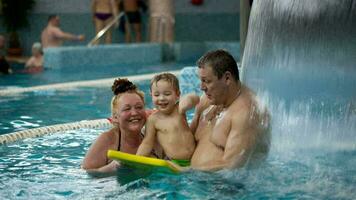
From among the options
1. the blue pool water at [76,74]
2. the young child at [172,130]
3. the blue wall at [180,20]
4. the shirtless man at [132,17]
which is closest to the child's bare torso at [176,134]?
the young child at [172,130]

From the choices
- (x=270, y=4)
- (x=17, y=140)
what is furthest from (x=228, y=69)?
(x=17, y=140)

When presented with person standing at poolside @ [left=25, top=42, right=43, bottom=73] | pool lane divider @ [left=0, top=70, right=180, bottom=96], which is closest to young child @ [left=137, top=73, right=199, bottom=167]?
pool lane divider @ [left=0, top=70, right=180, bottom=96]

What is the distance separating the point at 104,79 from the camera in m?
12.3

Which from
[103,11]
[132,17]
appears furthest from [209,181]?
[132,17]

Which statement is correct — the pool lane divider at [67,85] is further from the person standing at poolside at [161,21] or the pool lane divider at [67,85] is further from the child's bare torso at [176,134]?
the child's bare torso at [176,134]

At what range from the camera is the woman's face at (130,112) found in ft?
16.6

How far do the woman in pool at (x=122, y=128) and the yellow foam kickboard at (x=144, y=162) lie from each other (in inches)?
15.8

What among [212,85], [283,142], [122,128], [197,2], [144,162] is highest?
[197,2]

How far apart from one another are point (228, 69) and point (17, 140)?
319 centimetres

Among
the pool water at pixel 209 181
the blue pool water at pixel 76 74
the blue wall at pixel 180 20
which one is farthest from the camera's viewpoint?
the blue wall at pixel 180 20

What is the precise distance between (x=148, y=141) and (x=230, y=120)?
72 cm

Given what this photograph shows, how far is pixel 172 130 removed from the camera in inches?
197

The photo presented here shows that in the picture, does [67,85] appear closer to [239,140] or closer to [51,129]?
[51,129]

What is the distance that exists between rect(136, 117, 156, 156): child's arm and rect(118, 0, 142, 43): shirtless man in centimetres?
1173
